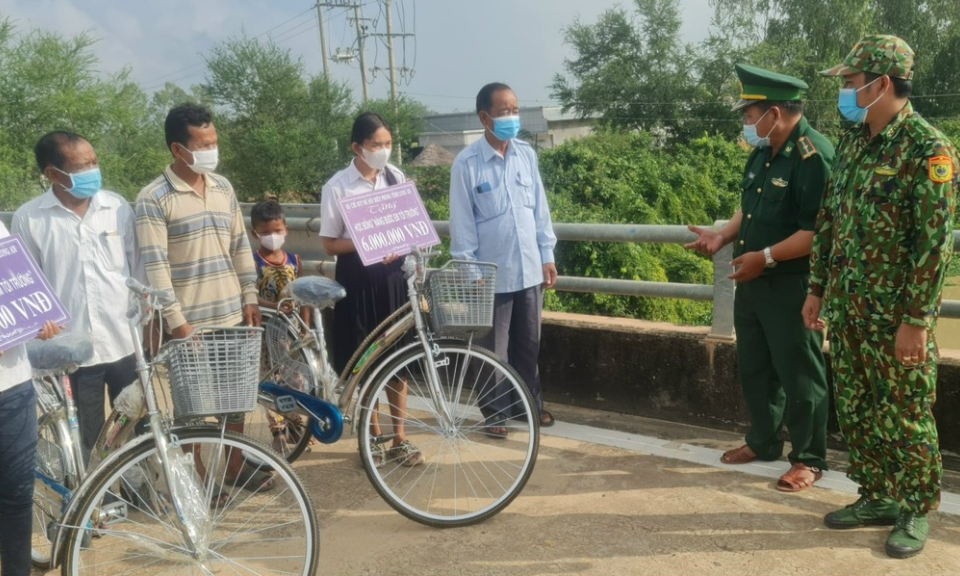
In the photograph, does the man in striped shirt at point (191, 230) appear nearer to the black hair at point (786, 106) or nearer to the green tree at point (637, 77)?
the black hair at point (786, 106)

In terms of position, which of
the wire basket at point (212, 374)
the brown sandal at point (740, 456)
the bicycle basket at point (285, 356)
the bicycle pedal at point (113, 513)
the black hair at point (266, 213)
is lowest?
the brown sandal at point (740, 456)

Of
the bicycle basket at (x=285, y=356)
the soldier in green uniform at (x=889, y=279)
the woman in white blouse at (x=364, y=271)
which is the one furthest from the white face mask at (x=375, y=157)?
the soldier in green uniform at (x=889, y=279)

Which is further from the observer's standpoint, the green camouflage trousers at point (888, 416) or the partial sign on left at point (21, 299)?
the green camouflage trousers at point (888, 416)

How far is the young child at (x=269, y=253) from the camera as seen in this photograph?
474 cm

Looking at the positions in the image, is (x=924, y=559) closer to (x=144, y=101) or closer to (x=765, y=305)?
(x=765, y=305)

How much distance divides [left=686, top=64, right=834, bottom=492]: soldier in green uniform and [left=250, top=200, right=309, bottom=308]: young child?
2.39 meters

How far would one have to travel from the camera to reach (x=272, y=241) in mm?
4770

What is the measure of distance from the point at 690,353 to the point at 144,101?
96.1 feet

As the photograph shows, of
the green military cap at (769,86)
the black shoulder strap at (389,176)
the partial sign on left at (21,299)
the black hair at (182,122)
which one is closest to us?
the partial sign on left at (21,299)

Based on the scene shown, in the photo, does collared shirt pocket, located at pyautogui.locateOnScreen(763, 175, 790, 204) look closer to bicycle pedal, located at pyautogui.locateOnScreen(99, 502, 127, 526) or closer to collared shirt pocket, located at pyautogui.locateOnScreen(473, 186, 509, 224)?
collared shirt pocket, located at pyautogui.locateOnScreen(473, 186, 509, 224)

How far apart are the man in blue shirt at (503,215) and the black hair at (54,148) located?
1854 mm

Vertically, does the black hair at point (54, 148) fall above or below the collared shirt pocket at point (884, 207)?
above

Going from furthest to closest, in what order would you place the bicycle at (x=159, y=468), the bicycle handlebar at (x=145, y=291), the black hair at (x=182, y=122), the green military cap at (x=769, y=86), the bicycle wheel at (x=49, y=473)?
the green military cap at (x=769, y=86)
the black hair at (x=182, y=122)
the bicycle wheel at (x=49, y=473)
the bicycle handlebar at (x=145, y=291)
the bicycle at (x=159, y=468)

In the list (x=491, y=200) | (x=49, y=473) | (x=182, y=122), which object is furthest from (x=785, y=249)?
(x=49, y=473)
